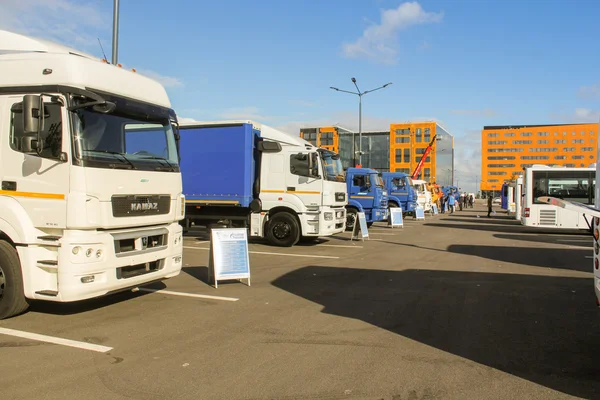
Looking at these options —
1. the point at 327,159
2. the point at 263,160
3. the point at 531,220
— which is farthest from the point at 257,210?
the point at 531,220

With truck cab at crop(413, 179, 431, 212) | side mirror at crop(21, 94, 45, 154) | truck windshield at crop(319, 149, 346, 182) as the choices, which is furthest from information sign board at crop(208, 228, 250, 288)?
truck cab at crop(413, 179, 431, 212)

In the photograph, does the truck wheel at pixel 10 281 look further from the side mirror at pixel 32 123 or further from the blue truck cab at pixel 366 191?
the blue truck cab at pixel 366 191

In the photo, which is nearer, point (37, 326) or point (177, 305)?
point (37, 326)

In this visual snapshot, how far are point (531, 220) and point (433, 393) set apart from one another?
725 inches

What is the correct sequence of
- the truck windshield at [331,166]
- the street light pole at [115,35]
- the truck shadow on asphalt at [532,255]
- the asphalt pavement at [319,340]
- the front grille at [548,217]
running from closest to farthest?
the asphalt pavement at [319,340], the street light pole at [115,35], the truck shadow on asphalt at [532,255], the truck windshield at [331,166], the front grille at [548,217]

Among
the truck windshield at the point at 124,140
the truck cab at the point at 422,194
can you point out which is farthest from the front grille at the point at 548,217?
the truck windshield at the point at 124,140

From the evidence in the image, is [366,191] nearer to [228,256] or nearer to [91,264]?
[228,256]

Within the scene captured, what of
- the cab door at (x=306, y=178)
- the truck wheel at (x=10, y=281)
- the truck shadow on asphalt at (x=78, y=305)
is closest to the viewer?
the truck wheel at (x=10, y=281)

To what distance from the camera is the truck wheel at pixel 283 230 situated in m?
13.8

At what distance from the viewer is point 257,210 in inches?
543

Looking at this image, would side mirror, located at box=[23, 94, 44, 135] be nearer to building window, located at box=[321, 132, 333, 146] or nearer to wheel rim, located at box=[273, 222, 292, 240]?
wheel rim, located at box=[273, 222, 292, 240]

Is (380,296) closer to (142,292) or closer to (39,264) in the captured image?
(142,292)

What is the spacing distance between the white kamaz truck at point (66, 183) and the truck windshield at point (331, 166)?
7.92 metres

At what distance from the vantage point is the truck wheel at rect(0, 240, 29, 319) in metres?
5.84
